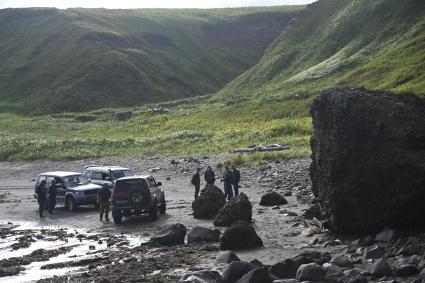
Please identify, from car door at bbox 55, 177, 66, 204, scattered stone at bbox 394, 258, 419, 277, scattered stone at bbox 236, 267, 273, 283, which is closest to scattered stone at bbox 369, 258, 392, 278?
scattered stone at bbox 394, 258, 419, 277

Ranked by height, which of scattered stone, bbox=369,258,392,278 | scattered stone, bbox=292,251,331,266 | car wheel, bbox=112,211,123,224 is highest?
scattered stone, bbox=369,258,392,278

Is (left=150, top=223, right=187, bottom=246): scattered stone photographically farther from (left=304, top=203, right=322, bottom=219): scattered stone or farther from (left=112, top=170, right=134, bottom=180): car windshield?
(left=112, top=170, right=134, bottom=180): car windshield

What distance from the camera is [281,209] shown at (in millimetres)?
26859

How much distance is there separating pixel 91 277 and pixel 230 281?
157 inches

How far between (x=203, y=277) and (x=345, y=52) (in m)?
108

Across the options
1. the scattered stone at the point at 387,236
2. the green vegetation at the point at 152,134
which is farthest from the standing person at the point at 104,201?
the green vegetation at the point at 152,134

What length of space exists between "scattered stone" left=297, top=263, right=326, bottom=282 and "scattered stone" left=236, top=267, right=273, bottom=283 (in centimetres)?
70

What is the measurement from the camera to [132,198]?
26469 millimetres

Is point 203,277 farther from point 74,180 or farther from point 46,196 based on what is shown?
point 74,180

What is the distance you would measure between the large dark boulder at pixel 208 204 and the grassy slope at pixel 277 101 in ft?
61.1

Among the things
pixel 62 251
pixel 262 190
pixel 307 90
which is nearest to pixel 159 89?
pixel 307 90

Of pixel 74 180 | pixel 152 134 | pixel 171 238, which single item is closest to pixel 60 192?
pixel 74 180

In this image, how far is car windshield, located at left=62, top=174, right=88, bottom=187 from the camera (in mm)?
33453

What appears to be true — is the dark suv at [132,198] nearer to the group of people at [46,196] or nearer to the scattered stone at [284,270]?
the group of people at [46,196]
